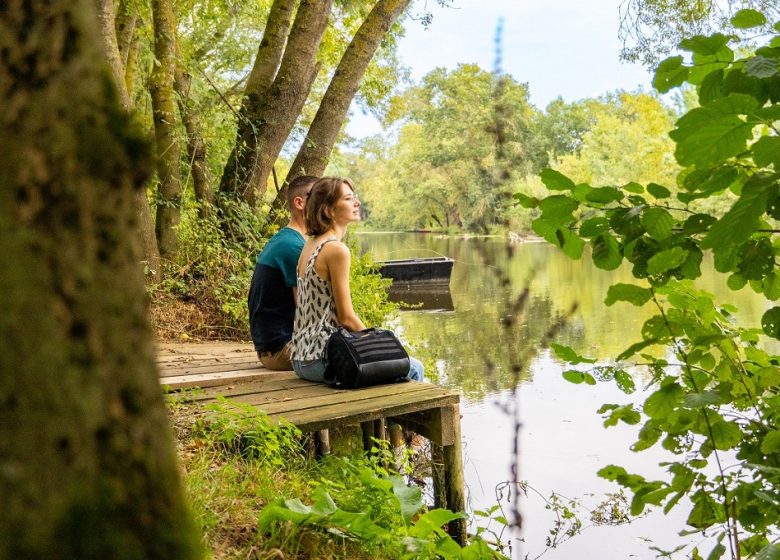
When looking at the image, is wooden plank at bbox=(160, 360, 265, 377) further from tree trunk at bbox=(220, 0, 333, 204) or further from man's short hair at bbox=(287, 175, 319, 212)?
tree trunk at bbox=(220, 0, 333, 204)

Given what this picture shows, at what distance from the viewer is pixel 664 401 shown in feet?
5.23

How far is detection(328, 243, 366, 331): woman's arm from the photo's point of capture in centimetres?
392

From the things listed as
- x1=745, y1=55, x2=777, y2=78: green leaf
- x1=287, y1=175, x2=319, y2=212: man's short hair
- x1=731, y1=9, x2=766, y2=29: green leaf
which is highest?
x1=287, y1=175, x2=319, y2=212: man's short hair

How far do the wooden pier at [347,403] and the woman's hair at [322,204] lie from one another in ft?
2.81

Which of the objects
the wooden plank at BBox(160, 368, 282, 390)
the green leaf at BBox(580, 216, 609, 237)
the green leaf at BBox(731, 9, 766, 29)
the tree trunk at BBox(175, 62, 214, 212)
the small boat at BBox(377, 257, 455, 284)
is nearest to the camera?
the green leaf at BBox(731, 9, 766, 29)

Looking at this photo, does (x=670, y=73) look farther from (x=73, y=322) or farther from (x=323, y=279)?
(x=323, y=279)

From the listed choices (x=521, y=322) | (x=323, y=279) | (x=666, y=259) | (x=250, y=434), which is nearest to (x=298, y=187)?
(x=323, y=279)

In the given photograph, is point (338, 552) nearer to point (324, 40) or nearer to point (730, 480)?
point (730, 480)

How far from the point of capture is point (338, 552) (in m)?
2.30

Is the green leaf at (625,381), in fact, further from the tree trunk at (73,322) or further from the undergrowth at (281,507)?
the tree trunk at (73,322)

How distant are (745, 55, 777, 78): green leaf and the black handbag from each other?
2.71 metres

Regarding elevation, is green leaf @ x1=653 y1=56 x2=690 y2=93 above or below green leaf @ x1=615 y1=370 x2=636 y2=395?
above

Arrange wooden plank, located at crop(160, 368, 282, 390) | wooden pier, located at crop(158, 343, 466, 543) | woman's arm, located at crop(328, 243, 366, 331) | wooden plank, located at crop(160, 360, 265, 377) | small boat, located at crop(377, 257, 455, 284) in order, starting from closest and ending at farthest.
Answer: wooden pier, located at crop(158, 343, 466, 543) < woman's arm, located at crop(328, 243, 366, 331) < wooden plank, located at crop(160, 368, 282, 390) < wooden plank, located at crop(160, 360, 265, 377) < small boat, located at crop(377, 257, 455, 284)

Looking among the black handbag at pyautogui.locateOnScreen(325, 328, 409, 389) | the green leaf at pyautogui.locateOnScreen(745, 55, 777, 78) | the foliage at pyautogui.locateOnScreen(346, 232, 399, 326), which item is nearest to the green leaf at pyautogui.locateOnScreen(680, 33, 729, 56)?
the green leaf at pyautogui.locateOnScreen(745, 55, 777, 78)
